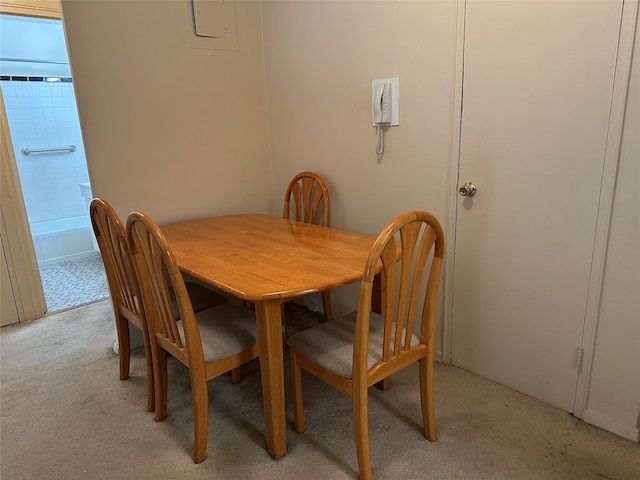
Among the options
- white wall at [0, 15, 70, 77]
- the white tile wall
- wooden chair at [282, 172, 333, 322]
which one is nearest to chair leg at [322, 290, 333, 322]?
wooden chair at [282, 172, 333, 322]

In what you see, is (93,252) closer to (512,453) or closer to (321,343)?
(321,343)

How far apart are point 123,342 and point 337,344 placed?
45.2 inches

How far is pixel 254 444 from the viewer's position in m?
1.69

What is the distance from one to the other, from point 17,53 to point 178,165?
2.60 meters

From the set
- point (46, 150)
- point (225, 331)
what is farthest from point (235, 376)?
point (46, 150)

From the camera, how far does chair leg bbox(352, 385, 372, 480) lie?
140 cm

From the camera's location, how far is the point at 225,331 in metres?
1.69

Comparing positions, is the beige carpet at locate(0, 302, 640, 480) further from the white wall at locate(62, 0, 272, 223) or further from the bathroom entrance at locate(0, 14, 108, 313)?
the bathroom entrance at locate(0, 14, 108, 313)

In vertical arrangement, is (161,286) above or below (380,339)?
above

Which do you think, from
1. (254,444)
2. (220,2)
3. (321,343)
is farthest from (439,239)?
(220,2)

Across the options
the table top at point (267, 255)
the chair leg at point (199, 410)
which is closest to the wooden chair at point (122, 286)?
the table top at point (267, 255)

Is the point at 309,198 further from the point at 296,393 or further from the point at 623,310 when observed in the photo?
the point at 623,310

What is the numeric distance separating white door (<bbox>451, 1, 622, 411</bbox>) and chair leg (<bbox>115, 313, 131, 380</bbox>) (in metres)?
1.57

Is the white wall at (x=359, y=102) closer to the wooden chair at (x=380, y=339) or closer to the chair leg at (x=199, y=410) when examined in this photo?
the wooden chair at (x=380, y=339)
